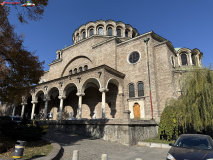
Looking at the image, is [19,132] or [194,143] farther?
[19,132]

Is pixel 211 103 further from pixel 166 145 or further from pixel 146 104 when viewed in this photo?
pixel 146 104

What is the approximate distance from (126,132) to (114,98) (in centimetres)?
817

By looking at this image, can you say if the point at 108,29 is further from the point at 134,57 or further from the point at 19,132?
the point at 19,132

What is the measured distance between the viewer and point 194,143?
5.76 metres

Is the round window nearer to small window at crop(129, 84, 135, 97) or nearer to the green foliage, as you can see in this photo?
small window at crop(129, 84, 135, 97)

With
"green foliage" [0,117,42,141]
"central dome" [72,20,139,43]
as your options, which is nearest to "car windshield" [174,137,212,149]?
"green foliage" [0,117,42,141]

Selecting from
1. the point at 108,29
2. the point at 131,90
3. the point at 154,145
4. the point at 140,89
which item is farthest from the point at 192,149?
the point at 108,29

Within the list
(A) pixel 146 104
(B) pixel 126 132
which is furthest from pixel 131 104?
(B) pixel 126 132

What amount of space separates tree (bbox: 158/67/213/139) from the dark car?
5462 mm

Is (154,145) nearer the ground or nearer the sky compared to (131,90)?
nearer the ground

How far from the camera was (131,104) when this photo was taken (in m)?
18.5

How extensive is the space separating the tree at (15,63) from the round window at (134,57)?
12.7 metres

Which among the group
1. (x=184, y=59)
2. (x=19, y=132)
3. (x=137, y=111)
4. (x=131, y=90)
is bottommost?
(x=19, y=132)

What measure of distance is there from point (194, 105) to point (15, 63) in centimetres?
1213
